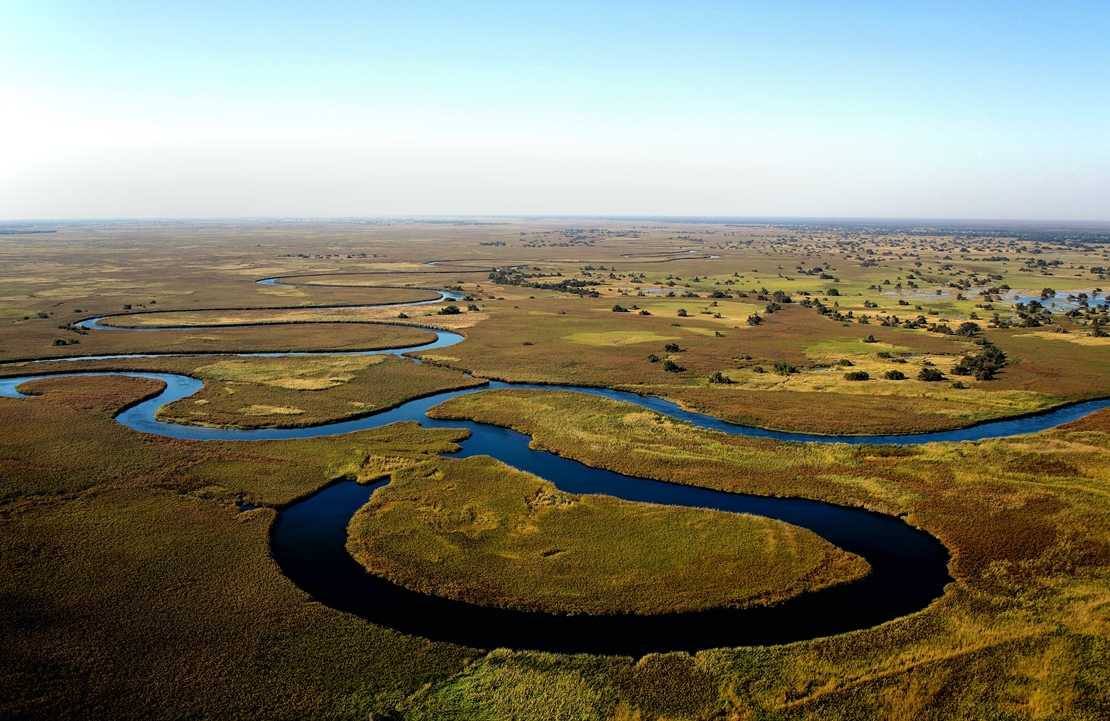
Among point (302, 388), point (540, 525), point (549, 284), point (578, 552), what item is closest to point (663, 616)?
point (578, 552)

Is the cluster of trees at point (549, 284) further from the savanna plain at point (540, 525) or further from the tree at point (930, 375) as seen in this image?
the tree at point (930, 375)

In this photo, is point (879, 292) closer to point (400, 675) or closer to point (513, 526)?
point (513, 526)

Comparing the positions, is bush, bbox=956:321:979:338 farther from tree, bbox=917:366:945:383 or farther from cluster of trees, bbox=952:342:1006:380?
tree, bbox=917:366:945:383

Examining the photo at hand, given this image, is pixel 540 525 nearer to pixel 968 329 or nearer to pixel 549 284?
pixel 968 329

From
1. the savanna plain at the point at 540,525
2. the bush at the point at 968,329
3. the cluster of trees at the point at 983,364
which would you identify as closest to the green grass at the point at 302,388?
the savanna plain at the point at 540,525

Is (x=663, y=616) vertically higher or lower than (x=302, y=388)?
lower
